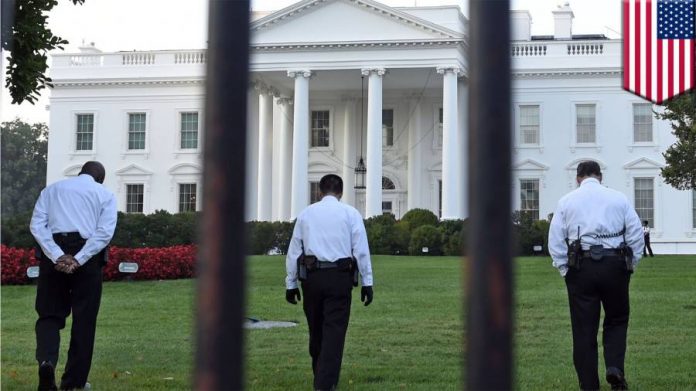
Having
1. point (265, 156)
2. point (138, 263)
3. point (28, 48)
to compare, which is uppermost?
point (265, 156)

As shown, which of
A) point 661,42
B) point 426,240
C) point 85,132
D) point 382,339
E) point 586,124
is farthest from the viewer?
point 85,132

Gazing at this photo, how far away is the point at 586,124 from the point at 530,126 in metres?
2.37

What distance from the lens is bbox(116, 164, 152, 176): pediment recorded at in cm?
4391

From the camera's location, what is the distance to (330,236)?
6938 millimetres

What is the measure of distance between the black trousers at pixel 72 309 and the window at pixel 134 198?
38.4m

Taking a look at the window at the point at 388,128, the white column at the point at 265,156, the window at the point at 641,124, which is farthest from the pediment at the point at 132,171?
the window at the point at 641,124

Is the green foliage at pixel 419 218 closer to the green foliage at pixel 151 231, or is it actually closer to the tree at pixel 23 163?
the green foliage at pixel 151 231

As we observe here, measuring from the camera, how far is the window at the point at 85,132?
4434 cm

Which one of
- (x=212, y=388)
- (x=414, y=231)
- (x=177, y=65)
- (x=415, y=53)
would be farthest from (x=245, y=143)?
(x=177, y=65)

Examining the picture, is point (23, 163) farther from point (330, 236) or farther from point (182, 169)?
point (330, 236)

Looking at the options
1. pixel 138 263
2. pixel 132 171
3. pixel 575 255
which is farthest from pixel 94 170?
pixel 132 171

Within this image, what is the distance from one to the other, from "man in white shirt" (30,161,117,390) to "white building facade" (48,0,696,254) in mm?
31092

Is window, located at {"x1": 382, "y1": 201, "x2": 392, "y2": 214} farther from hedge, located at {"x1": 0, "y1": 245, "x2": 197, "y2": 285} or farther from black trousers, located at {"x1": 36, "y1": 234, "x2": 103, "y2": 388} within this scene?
black trousers, located at {"x1": 36, "y1": 234, "x2": 103, "y2": 388}

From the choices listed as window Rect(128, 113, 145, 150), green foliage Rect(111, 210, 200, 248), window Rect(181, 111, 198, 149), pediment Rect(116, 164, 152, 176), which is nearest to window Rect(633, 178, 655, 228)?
window Rect(181, 111, 198, 149)
